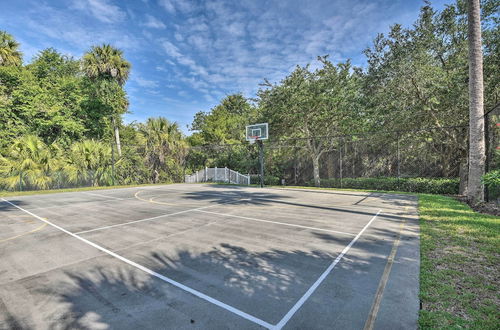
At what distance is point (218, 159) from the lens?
24328 mm

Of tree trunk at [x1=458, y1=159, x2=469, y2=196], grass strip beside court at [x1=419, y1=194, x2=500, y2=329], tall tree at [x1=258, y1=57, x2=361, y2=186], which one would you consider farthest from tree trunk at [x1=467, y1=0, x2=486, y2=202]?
tall tree at [x1=258, y1=57, x2=361, y2=186]

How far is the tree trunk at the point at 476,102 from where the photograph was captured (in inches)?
333

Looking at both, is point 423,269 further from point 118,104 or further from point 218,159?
point 118,104

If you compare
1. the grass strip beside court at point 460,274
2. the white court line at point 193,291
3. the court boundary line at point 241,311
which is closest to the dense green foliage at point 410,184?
the grass strip beside court at point 460,274

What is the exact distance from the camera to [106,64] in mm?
21219

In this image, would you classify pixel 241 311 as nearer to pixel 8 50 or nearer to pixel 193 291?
pixel 193 291

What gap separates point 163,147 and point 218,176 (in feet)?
19.2

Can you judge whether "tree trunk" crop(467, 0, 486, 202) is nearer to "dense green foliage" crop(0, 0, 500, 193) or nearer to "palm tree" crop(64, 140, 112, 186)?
"dense green foliage" crop(0, 0, 500, 193)

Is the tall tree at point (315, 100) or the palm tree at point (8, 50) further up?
the palm tree at point (8, 50)

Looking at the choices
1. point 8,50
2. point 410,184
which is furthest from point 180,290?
point 8,50

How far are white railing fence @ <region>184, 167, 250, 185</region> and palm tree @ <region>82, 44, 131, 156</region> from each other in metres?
7.32

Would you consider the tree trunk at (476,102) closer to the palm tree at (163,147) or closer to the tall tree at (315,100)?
the tall tree at (315,100)

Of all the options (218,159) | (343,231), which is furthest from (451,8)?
(218,159)

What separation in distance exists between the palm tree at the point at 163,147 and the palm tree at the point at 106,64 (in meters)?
2.97
